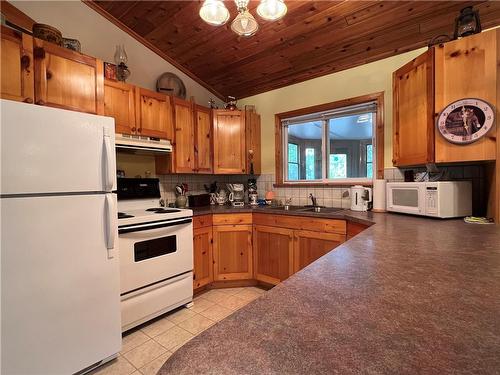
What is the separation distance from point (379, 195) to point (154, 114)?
2356mm

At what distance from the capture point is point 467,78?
5.05ft

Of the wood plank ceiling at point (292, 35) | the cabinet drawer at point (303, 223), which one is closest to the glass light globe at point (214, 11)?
the wood plank ceiling at point (292, 35)

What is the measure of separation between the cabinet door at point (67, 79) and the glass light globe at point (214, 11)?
1080mm

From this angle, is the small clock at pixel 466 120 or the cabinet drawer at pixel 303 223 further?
the cabinet drawer at pixel 303 223

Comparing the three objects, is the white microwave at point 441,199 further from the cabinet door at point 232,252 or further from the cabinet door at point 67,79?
the cabinet door at point 67,79

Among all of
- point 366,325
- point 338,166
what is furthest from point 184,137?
point 366,325

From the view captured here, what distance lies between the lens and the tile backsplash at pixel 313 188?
1.85 metres

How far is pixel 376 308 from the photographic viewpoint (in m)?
0.55

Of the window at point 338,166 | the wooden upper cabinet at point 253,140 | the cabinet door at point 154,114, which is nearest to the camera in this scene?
the cabinet door at point 154,114

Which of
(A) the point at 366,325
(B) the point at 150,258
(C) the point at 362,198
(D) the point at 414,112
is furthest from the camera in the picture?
(C) the point at 362,198

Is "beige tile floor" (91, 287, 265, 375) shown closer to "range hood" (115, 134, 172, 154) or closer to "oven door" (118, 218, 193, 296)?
"oven door" (118, 218, 193, 296)

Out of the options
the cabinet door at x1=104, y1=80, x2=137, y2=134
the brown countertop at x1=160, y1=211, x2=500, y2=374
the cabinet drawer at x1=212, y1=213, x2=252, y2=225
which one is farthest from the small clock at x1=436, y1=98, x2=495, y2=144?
the cabinet door at x1=104, y1=80, x2=137, y2=134

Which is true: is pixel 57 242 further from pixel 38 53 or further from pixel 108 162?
pixel 38 53

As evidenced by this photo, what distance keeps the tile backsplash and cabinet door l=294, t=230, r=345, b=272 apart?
0.62 m
